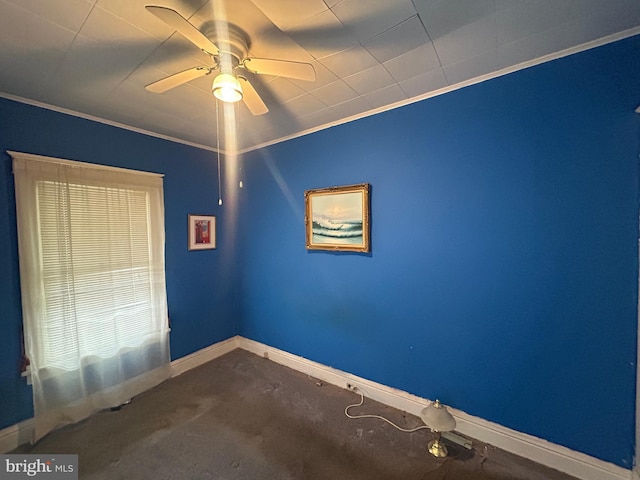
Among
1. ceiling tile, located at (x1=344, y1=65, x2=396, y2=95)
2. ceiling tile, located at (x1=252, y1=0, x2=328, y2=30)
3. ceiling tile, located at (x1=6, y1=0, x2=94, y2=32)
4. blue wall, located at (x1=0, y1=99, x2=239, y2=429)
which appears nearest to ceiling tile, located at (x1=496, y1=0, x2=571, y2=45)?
ceiling tile, located at (x1=344, y1=65, x2=396, y2=95)

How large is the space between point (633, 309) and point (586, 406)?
2.04 ft

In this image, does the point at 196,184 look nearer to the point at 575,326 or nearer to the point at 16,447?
the point at 16,447

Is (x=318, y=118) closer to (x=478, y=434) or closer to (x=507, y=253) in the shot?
(x=507, y=253)

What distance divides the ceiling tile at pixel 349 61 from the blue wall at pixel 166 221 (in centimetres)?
194

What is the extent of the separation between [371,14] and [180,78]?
100 centimetres

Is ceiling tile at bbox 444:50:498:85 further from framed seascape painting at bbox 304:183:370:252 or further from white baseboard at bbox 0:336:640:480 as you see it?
white baseboard at bbox 0:336:640:480

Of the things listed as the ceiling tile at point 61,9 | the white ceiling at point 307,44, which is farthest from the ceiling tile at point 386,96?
the ceiling tile at point 61,9

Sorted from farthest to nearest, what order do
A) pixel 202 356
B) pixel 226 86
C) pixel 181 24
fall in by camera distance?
pixel 202 356, pixel 226 86, pixel 181 24

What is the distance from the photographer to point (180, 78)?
4.48 feet

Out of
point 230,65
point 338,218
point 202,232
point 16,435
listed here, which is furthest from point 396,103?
point 16,435

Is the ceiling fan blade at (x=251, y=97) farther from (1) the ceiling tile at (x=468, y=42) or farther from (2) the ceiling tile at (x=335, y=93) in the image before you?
(1) the ceiling tile at (x=468, y=42)

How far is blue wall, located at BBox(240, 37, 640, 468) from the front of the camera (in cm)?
141

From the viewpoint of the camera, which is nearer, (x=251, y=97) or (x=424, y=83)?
(x=251, y=97)

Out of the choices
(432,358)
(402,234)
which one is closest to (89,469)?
(432,358)
